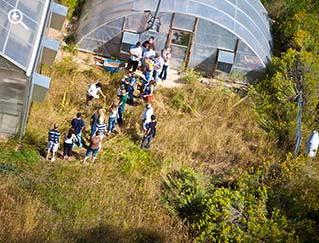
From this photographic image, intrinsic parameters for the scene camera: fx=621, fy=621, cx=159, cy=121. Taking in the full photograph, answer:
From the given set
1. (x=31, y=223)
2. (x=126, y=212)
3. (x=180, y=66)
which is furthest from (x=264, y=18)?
(x=31, y=223)

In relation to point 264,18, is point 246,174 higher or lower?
lower

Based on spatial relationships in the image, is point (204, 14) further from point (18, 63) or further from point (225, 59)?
point (18, 63)

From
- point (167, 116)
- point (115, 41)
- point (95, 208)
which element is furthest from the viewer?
point (115, 41)

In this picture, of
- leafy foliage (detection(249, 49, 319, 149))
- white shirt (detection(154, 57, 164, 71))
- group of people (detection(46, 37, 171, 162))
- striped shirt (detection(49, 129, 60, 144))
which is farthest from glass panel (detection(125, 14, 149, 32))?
striped shirt (detection(49, 129, 60, 144))

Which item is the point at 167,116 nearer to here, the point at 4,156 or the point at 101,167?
the point at 101,167

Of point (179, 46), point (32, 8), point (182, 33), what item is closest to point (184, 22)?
point (182, 33)

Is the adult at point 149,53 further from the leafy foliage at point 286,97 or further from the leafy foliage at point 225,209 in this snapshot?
the leafy foliage at point 225,209

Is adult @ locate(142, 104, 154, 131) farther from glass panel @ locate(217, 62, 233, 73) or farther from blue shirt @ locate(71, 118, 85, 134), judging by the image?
glass panel @ locate(217, 62, 233, 73)
